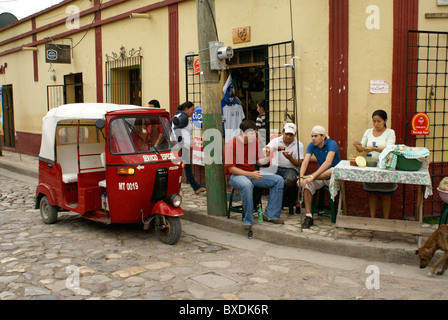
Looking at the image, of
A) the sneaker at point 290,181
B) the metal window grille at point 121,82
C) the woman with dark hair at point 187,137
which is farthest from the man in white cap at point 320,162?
the metal window grille at point 121,82

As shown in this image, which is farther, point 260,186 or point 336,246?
point 260,186

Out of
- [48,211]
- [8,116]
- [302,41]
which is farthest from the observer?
[8,116]

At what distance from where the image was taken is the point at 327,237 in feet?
18.8

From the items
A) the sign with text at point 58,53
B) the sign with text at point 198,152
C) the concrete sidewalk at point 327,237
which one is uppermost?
the sign with text at point 58,53

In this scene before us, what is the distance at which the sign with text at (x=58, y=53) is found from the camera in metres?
13.0

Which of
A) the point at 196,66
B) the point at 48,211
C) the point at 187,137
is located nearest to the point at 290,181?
the point at 187,137

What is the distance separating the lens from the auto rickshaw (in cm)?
577

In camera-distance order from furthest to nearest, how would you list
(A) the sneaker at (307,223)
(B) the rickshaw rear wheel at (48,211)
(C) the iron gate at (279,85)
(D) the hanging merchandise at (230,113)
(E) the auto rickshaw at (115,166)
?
1. (D) the hanging merchandise at (230,113)
2. (C) the iron gate at (279,85)
3. (B) the rickshaw rear wheel at (48,211)
4. (A) the sneaker at (307,223)
5. (E) the auto rickshaw at (115,166)

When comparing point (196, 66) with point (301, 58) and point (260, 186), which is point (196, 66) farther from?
point (260, 186)

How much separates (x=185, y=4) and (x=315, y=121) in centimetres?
422

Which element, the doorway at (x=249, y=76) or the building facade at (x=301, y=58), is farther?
the doorway at (x=249, y=76)

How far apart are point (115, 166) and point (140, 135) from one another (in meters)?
0.55

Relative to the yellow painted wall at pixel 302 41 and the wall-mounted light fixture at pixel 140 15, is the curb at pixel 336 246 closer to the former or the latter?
the yellow painted wall at pixel 302 41

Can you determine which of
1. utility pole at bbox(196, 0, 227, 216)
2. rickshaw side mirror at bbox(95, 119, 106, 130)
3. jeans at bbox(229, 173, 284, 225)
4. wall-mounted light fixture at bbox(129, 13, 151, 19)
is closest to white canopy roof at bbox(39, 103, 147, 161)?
rickshaw side mirror at bbox(95, 119, 106, 130)
